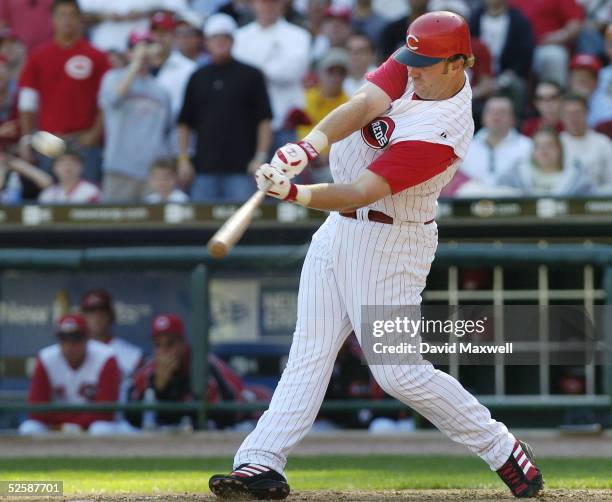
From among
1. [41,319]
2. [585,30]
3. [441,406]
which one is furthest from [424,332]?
[585,30]

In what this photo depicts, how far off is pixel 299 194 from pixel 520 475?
1.34 meters

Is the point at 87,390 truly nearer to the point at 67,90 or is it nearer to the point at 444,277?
the point at 444,277

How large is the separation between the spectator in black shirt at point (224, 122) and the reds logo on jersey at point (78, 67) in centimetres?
82

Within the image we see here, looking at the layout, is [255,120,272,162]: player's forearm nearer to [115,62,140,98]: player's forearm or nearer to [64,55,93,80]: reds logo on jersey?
[115,62,140,98]: player's forearm

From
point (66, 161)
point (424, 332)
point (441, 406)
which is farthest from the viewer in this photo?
point (66, 161)

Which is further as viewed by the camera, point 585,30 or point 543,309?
point 585,30

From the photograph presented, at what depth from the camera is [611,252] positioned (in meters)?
6.76

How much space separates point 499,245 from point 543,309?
1.42 ft

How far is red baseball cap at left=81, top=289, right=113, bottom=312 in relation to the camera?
24.3 feet

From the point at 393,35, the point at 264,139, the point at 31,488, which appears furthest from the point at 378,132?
the point at 393,35

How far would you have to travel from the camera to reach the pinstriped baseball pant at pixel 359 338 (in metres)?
4.28

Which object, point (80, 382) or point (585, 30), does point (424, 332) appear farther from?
point (585, 30)

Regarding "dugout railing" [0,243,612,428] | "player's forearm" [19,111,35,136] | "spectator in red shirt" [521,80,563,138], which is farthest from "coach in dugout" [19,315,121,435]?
"spectator in red shirt" [521,80,563,138]

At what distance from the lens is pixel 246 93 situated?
8383 millimetres
